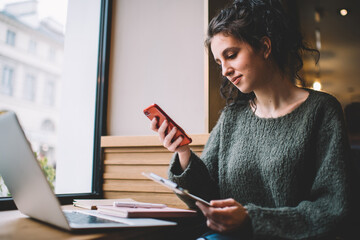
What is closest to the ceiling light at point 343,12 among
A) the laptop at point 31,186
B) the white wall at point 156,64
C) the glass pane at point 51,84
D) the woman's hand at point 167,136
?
the white wall at point 156,64

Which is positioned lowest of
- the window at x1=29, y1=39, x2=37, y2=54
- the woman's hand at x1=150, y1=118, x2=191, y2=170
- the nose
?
the woman's hand at x1=150, y1=118, x2=191, y2=170

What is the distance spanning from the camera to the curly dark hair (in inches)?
43.9

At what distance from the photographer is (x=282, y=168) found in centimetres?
99

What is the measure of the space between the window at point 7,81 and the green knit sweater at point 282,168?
74 centimetres

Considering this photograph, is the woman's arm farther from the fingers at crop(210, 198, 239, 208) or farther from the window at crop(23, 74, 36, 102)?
the window at crop(23, 74, 36, 102)

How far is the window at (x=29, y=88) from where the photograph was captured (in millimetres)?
1364

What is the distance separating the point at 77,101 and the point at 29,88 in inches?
15.7

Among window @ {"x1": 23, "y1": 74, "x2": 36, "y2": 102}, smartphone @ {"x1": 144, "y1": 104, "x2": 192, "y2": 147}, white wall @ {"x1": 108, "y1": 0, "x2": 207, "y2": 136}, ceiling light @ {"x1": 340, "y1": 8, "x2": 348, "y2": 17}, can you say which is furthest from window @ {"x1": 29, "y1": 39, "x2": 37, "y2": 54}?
ceiling light @ {"x1": 340, "y1": 8, "x2": 348, "y2": 17}

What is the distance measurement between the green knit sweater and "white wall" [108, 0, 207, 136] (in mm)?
293

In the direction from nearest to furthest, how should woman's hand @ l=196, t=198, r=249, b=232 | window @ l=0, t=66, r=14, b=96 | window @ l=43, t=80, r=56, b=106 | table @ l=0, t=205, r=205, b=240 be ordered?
1. table @ l=0, t=205, r=205, b=240
2. woman's hand @ l=196, t=198, r=249, b=232
3. window @ l=0, t=66, r=14, b=96
4. window @ l=43, t=80, r=56, b=106

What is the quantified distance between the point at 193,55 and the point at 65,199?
911mm

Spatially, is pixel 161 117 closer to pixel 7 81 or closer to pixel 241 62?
pixel 241 62

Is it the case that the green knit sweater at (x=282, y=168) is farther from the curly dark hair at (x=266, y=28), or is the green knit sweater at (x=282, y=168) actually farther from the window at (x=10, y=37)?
the window at (x=10, y=37)

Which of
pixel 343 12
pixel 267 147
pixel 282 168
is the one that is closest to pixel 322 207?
pixel 282 168
